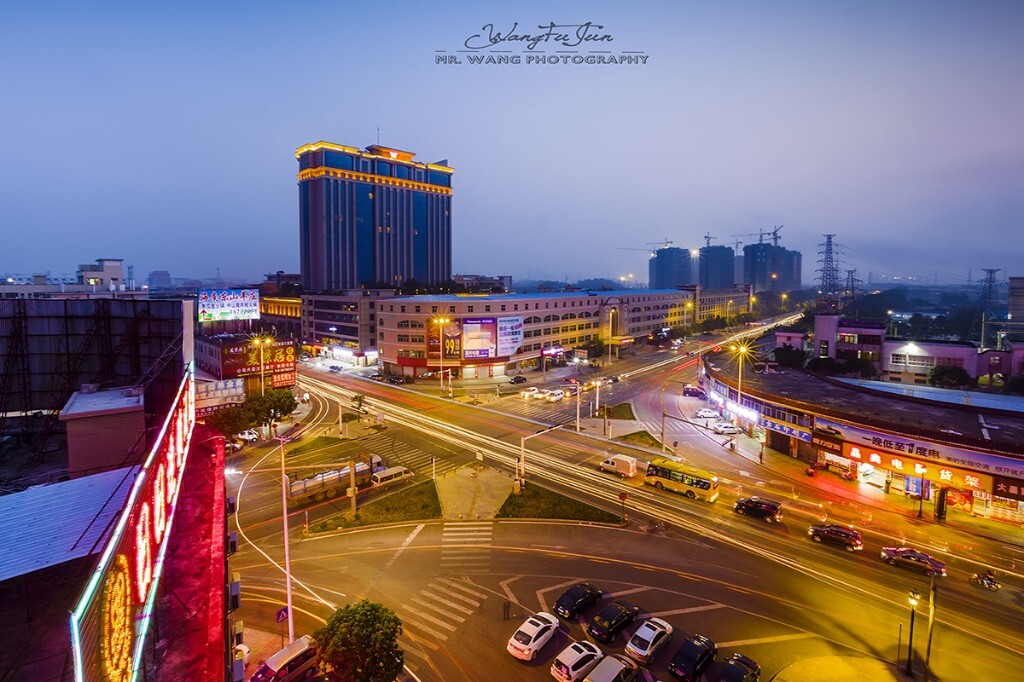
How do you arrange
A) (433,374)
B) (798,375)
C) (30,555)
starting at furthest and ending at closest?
(433,374), (798,375), (30,555)

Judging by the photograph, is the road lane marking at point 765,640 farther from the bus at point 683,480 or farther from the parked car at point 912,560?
the bus at point 683,480

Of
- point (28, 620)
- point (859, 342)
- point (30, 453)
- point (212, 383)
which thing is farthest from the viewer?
point (859, 342)

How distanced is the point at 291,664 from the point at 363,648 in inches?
181

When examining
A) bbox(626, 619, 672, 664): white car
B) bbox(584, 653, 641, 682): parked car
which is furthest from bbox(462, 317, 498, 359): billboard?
bbox(584, 653, 641, 682): parked car

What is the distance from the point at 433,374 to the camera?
252 feet

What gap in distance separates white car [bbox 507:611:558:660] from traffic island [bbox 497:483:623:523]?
1049 cm

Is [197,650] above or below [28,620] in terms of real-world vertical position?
below

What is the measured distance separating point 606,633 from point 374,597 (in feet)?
36.9

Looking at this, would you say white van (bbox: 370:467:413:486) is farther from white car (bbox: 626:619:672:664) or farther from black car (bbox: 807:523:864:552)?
black car (bbox: 807:523:864:552)

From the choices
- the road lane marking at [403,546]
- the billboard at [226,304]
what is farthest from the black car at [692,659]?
the billboard at [226,304]

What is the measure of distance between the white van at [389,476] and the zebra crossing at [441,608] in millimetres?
13039

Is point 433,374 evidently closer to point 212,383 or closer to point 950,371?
point 212,383

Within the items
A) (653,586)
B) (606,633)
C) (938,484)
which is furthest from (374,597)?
(938,484)

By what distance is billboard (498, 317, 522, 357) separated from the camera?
251 ft
